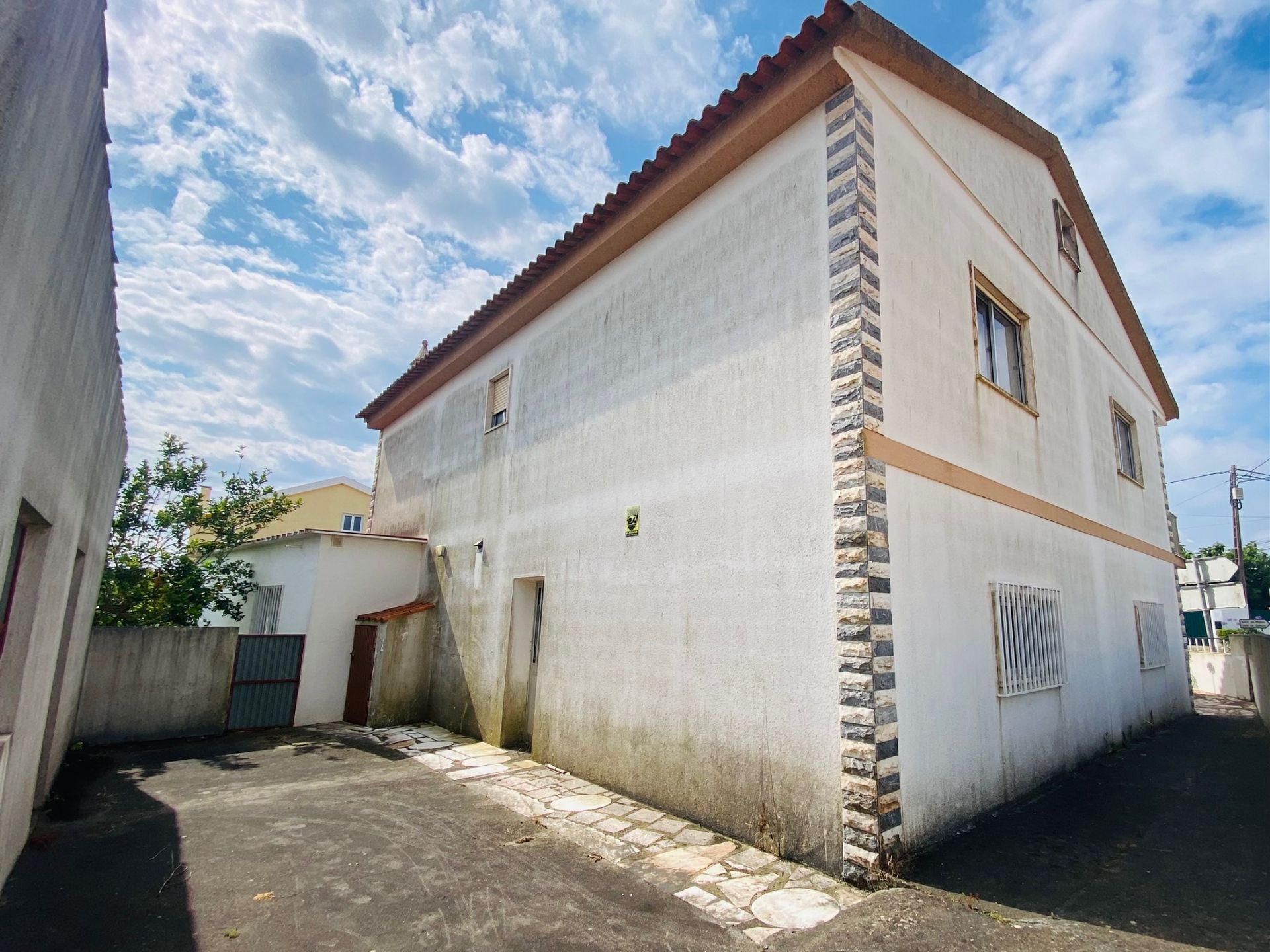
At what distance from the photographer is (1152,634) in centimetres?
1050

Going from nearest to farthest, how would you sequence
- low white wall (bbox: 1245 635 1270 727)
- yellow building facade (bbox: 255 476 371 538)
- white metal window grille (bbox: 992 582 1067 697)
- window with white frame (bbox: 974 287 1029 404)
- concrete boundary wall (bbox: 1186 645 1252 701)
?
white metal window grille (bbox: 992 582 1067 697) < window with white frame (bbox: 974 287 1029 404) < low white wall (bbox: 1245 635 1270 727) < concrete boundary wall (bbox: 1186 645 1252 701) < yellow building facade (bbox: 255 476 371 538)

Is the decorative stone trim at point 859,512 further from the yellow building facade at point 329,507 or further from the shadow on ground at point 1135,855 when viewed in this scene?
the yellow building facade at point 329,507

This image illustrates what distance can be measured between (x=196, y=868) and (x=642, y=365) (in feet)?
18.9

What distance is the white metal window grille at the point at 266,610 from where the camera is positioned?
11.4 metres

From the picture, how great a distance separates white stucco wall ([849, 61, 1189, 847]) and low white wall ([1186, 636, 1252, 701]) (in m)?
9.19

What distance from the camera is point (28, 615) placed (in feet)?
12.7

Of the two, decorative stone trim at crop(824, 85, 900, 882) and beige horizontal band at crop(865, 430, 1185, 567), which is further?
beige horizontal band at crop(865, 430, 1185, 567)

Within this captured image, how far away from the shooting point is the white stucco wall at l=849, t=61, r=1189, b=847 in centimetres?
498

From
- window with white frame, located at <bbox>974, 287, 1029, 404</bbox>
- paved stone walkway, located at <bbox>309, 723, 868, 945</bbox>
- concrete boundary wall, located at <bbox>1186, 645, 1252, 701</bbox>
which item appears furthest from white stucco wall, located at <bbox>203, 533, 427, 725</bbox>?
concrete boundary wall, located at <bbox>1186, 645, 1252, 701</bbox>

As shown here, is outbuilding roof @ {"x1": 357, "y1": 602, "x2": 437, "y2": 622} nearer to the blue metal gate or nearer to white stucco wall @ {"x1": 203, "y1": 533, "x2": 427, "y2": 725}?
white stucco wall @ {"x1": 203, "y1": 533, "x2": 427, "y2": 725}

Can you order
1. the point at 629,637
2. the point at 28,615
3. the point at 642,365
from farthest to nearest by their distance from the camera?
the point at 642,365 < the point at 629,637 < the point at 28,615

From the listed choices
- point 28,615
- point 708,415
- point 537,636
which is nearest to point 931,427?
point 708,415

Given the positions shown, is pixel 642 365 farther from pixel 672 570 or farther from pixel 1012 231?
pixel 1012 231

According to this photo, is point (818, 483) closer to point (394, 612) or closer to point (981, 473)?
point (981, 473)
